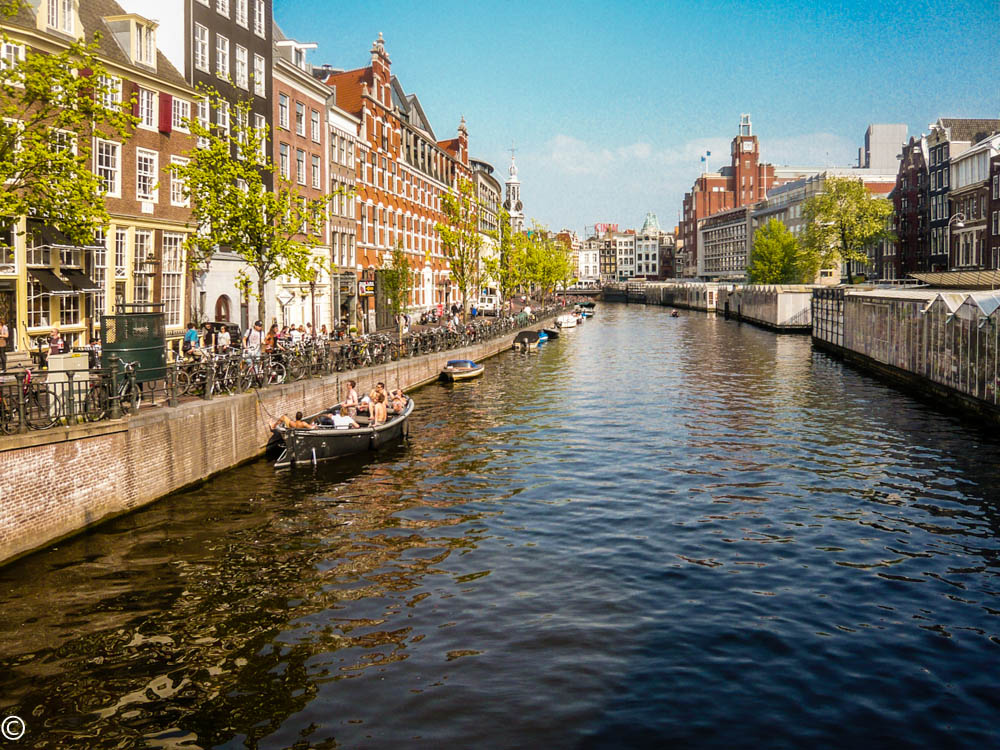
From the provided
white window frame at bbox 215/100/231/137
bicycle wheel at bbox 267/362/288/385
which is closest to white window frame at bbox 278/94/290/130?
white window frame at bbox 215/100/231/137

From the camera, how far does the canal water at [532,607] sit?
37.1 feet

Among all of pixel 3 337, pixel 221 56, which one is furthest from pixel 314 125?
pixel 3 337

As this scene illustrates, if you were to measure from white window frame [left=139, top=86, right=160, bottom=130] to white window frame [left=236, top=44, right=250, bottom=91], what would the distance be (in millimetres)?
8910

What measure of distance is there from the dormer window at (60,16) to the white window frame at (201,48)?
959 cm

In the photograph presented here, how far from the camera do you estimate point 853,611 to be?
14953 mm

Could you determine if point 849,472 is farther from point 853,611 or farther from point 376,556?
point 376,556

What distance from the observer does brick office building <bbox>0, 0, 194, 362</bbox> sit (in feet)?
98.4

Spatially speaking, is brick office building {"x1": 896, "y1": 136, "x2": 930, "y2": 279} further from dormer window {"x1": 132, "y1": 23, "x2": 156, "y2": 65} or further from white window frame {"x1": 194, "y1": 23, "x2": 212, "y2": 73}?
dormer window {"x1": 132, "y1": 23, "x2": 156, "y2": 65}

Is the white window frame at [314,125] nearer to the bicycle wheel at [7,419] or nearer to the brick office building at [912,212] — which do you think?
the bicycle wheel at [7,419]

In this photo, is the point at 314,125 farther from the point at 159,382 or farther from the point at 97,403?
the point at 97,403

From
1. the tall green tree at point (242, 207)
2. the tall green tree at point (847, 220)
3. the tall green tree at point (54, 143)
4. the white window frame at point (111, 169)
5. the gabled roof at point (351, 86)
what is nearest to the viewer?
the tall green tree at point (54, 143)

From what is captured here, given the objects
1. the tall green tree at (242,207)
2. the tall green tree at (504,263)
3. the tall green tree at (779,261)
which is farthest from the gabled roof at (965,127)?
the tall green tree at (242,207)

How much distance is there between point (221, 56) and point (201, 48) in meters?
2.06

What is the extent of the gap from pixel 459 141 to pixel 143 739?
106 meters
